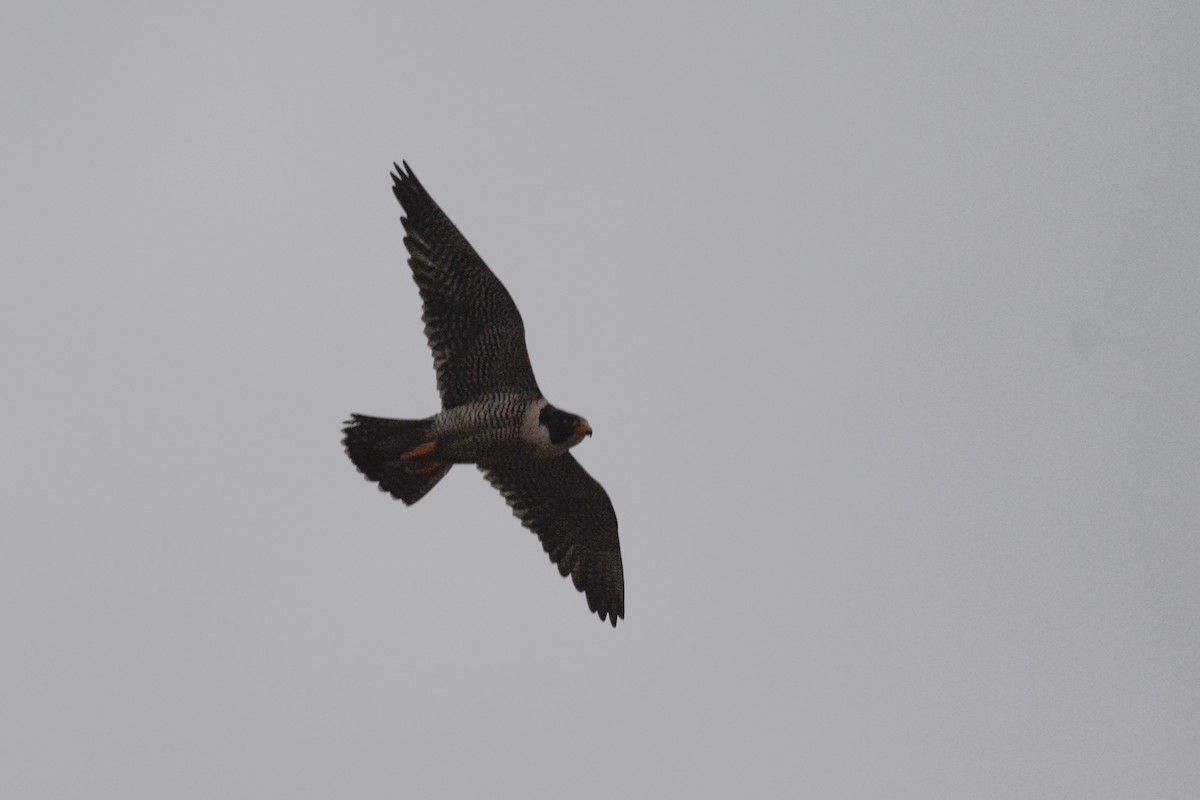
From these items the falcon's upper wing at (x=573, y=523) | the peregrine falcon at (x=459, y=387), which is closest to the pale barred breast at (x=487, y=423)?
the peregrine falcon at (x=459, y=387)

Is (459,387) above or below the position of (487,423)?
above

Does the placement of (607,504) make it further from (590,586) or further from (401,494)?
(401,494)

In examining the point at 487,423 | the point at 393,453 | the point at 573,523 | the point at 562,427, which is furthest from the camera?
the point at 573,523

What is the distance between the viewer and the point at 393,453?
18.7 meters

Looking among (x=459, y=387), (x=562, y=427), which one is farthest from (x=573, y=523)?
(x=459, y=387)

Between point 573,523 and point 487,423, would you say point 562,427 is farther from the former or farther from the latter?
point 573,523

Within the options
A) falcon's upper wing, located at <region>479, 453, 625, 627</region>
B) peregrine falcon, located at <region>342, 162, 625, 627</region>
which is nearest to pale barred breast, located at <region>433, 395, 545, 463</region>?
peregrine falcon, located at <region>342, 162, 625, 627</region>

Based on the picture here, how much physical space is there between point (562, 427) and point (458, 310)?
1584 mm

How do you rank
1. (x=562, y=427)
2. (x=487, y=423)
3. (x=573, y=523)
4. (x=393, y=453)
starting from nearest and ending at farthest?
(x=562, y=427), (x=487, y=423), (x=393, y=453), (x=573, y=523)

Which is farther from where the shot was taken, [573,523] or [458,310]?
[573,523]

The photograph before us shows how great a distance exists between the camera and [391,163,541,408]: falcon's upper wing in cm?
1823

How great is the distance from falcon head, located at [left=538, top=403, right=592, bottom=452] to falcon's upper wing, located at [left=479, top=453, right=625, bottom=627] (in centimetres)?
138

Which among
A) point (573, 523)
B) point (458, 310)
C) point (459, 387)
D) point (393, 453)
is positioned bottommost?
point (573, 523)

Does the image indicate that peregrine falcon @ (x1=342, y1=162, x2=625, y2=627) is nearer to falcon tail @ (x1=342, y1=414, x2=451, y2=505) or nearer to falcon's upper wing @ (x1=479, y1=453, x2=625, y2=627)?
falcon tail @ (x1=342, y1=414, x2=451, y2=505)
